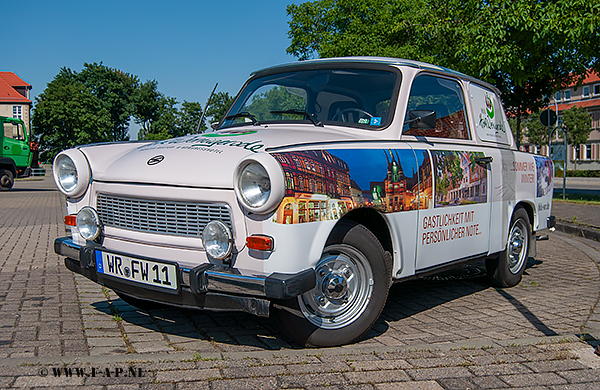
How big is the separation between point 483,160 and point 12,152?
950 inches

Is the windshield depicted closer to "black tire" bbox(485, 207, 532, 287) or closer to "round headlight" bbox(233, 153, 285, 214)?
"round headlight" bbox(233, 153, 285, 214)

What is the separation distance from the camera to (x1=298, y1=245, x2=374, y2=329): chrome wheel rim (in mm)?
3242

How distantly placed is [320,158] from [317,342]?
1117 mm

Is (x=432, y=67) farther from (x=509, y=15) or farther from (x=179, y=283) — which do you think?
(x=509, y=15)

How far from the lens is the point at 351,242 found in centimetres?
329

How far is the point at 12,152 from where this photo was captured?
23938mm

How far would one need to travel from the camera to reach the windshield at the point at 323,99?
4078 millimetres

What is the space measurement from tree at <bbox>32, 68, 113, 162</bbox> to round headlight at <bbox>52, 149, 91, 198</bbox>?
62562 mm

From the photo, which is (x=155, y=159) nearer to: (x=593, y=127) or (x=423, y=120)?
(x=423, y=120)

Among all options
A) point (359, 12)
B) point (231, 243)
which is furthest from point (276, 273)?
point (359, 12)

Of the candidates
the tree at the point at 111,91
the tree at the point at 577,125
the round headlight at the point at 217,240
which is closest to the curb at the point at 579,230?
the round headlight at the point at 217,240

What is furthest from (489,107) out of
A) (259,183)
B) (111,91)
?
(111,91)

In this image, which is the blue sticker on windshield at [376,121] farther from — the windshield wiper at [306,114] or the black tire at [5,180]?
the black tire at [5,180]

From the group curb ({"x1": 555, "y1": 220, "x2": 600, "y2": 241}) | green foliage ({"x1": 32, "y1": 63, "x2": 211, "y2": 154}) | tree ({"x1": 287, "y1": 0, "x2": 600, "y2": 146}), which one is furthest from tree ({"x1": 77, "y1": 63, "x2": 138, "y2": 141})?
curb ({"x1": 555, "y1": 220, "x2": 600, "y2": 241})
